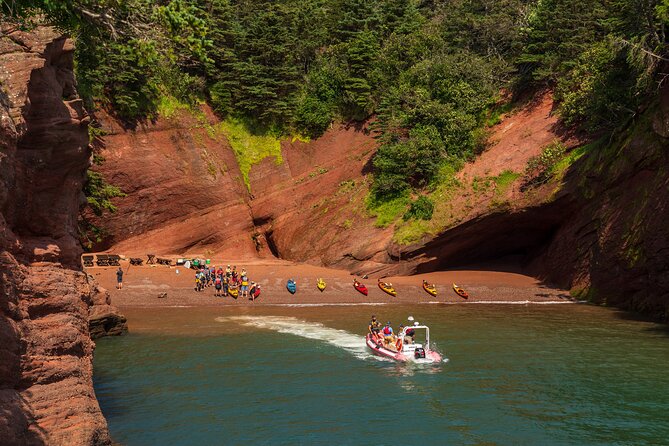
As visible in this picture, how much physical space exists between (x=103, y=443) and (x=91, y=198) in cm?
2921

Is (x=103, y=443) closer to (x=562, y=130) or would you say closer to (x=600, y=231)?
(x=600, y=231)

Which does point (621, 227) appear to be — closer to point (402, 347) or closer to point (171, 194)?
point (402, 347)

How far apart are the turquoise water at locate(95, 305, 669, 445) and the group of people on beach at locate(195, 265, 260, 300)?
327 inches

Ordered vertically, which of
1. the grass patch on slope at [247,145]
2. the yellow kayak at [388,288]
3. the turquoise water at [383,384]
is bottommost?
the turquoise water at [383,384]

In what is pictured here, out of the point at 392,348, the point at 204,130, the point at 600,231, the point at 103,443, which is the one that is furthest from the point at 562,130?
the point at 103,443

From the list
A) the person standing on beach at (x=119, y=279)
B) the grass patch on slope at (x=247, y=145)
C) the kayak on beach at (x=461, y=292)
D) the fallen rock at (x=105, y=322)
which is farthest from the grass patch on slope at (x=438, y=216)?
the fallen rock at (x=105, y=322)

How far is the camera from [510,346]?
30.0 meters

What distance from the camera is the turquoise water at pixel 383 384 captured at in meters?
19.5

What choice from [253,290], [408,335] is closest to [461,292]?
[253,290]

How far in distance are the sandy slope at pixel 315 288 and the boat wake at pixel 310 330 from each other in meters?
6.22

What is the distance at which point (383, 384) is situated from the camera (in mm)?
24656

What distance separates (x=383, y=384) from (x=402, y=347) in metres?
4.24

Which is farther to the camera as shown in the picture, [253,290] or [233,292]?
[253,290]

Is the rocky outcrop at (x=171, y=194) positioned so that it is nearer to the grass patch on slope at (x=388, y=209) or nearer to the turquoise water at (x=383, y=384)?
the grass patch on slope at (x=388, y=209)
